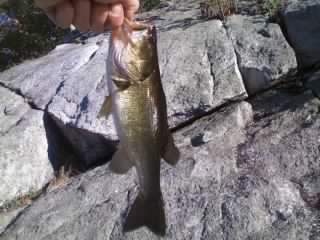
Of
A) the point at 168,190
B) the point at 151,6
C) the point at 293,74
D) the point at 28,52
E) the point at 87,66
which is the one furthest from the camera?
the point at 28,52

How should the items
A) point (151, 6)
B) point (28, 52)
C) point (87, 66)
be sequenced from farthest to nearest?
point (28, 52) → point (151, 6) → point (87, 66)

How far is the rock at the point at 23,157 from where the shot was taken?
569 centimetres

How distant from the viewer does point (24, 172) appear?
228 inches

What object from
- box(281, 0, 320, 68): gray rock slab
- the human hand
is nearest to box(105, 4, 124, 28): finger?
the human hand

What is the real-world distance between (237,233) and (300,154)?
110 centimetres

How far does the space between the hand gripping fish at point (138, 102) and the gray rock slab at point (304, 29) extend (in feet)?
12.6

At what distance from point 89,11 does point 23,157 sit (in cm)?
400

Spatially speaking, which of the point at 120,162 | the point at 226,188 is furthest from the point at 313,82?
the point at 120,162

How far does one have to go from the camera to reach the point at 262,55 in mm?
5828

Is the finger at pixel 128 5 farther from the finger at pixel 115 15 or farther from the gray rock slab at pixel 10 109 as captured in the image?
the gray rock slab at pixel 10 109

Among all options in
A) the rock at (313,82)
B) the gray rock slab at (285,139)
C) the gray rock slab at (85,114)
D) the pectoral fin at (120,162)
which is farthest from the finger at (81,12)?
the rock at (313,82)

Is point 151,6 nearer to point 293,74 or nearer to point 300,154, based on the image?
point 293,74

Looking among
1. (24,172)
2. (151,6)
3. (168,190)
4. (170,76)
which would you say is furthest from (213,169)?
(151,6)

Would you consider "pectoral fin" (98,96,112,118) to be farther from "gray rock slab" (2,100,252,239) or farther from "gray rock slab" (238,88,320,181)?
"gray rock slab" (238,88,320,181)
